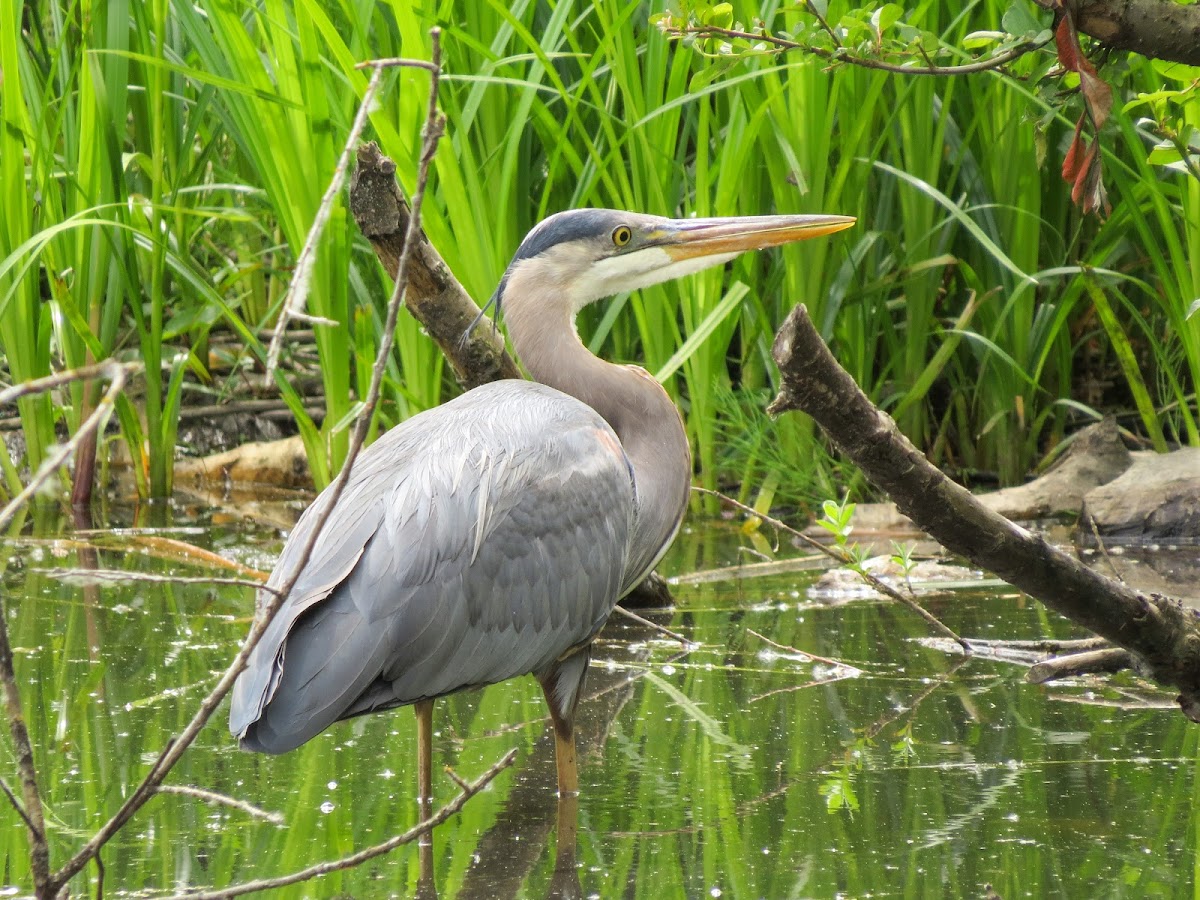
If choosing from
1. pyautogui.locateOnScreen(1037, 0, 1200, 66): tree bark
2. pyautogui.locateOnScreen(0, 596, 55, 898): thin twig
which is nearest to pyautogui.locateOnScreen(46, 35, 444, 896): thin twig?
pyautogui.locateOnScreen(0, 596, 55, 898): thin twig

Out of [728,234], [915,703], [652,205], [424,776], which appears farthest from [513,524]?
[652,205]

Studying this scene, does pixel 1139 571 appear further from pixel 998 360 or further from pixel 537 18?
pixel 537 18

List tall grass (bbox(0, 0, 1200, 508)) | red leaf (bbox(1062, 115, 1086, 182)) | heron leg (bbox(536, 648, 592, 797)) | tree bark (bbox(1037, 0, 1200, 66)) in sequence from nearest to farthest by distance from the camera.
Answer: tree bark (bbox(1037, 0, 1200, 66)) → red leaf (bbox(1062, 115, 1086, 182)) → heron leg (bbox(536, 648, 592, 797)) → tall grass (bbox(0, 0, 1200, 508))

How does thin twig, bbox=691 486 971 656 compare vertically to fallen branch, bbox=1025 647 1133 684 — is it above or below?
below

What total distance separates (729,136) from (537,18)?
141 cm

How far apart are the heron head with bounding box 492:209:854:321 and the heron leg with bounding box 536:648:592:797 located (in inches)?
38.9

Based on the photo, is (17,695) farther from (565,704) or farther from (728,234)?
(728,234)

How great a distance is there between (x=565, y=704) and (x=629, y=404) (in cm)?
84

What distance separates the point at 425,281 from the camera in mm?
3631

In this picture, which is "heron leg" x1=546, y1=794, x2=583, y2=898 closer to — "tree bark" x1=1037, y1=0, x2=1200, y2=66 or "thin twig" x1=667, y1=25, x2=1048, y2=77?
"thin twig" x1=667, y1=25, x2=1048, y2=77

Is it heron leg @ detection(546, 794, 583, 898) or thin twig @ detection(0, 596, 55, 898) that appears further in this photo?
heron leg @ detection(546, 794, 583, 898)

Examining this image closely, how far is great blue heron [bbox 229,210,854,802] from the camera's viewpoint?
279cm

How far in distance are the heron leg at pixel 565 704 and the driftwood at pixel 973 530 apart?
38.7 inches

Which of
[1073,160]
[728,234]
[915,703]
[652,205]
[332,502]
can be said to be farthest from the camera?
[652,205]
